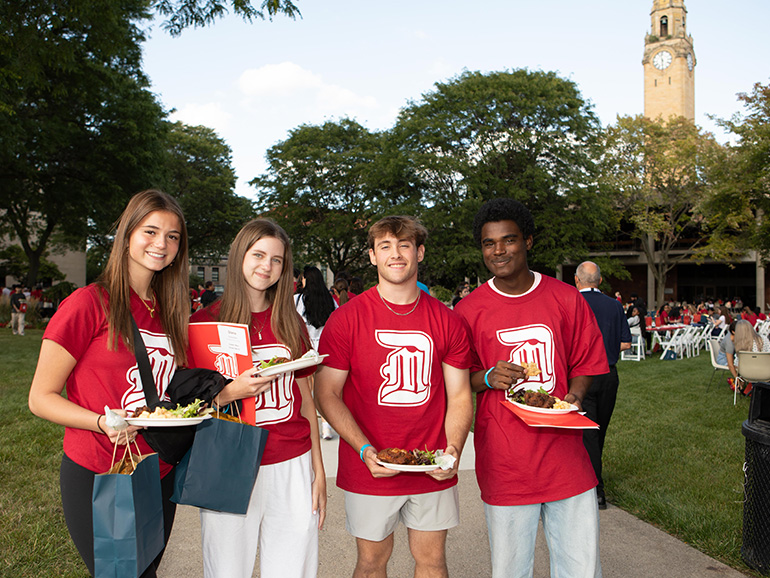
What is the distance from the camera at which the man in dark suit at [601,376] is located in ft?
15.6

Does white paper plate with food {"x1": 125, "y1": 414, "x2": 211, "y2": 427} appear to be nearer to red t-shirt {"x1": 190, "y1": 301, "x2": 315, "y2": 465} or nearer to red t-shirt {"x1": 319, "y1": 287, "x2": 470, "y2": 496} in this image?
red t-shirt {"x1": 190, "y1": 301, "x2": 315, "y2": 465}

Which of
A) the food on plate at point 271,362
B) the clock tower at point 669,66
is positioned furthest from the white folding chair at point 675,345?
the clock tower at point 669,66

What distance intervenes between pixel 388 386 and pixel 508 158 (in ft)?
91.3

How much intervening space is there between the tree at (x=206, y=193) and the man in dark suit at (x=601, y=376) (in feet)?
109

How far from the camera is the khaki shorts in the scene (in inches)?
97.6

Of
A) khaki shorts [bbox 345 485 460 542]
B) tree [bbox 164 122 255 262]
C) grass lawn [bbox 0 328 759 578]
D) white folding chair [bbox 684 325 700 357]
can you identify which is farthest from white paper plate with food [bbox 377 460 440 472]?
tree [bbox 164 122 255 262]

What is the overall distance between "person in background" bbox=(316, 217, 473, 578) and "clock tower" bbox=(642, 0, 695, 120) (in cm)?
6401

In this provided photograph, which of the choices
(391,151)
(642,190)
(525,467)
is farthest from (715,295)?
(525,467)

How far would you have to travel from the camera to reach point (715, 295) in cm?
4706

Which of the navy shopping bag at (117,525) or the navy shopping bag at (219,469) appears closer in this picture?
the navy shopping bag at (117,525)

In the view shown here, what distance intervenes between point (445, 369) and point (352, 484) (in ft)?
2.18

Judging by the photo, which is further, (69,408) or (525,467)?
(525,467)

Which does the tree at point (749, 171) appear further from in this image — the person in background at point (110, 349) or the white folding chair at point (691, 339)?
the person in background at point (110, 349)

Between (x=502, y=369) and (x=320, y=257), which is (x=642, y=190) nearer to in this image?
(x=320, y=257)
